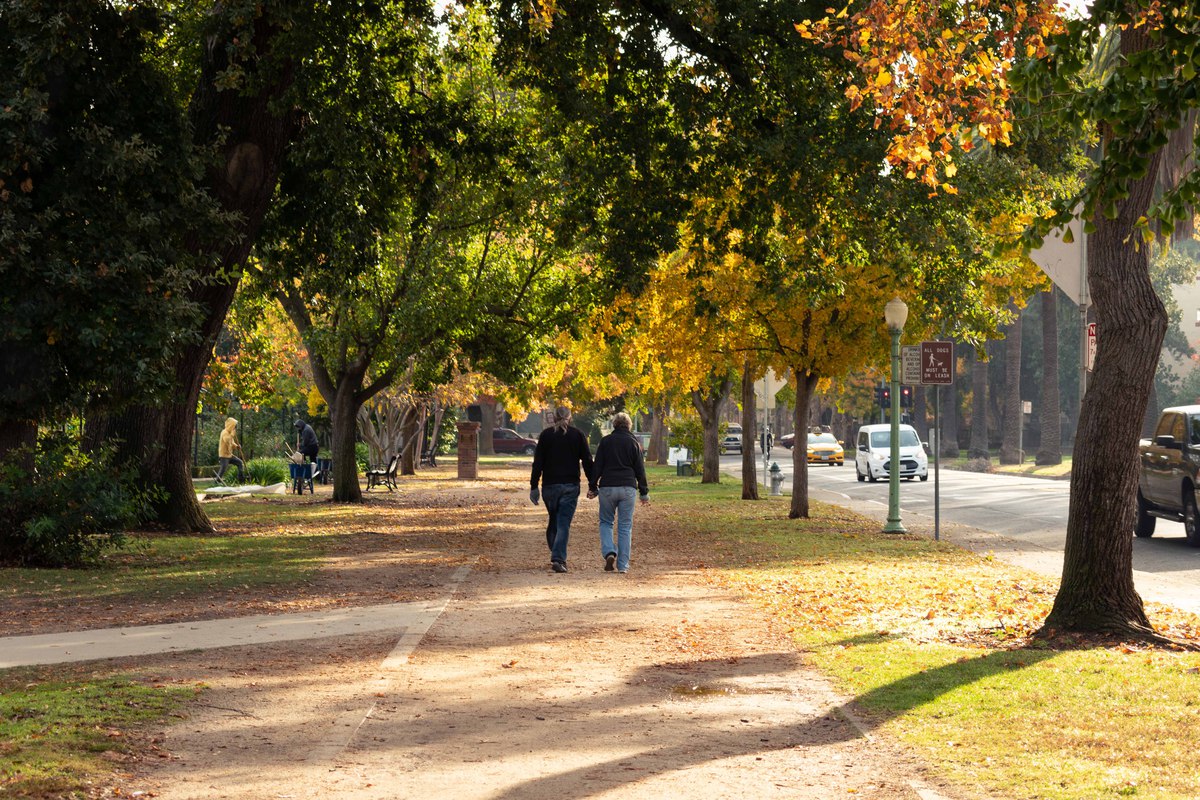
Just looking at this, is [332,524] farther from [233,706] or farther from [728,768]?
[728,768]

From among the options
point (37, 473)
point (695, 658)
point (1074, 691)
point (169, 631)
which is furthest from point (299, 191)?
point (1074, 691)

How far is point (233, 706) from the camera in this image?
848 cm

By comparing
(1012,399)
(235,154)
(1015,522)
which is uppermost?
(235,154)

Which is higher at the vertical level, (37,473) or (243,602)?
(37,473)

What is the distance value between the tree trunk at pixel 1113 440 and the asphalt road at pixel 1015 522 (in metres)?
2.83

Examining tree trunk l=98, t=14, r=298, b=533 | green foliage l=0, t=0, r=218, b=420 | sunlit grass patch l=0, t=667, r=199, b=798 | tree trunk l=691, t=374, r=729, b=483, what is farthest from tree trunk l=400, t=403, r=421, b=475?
sunlit grass patch l=0, t=667, r=199, b=798

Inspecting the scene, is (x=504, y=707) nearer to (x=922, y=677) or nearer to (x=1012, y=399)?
(x=922, y=677)

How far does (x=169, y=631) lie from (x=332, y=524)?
47.3 ft

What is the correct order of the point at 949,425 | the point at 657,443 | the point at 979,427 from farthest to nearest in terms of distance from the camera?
the point at 949,425
the point at 657,443
the point at 979,427

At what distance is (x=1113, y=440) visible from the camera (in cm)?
1138

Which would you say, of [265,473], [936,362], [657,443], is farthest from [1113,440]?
[657,443]

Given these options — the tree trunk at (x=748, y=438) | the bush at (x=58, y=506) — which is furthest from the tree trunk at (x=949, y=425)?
the bush at (x=58, y=506)

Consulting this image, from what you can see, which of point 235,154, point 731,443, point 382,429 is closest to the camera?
point 235,154

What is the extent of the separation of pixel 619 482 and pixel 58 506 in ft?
20.9
